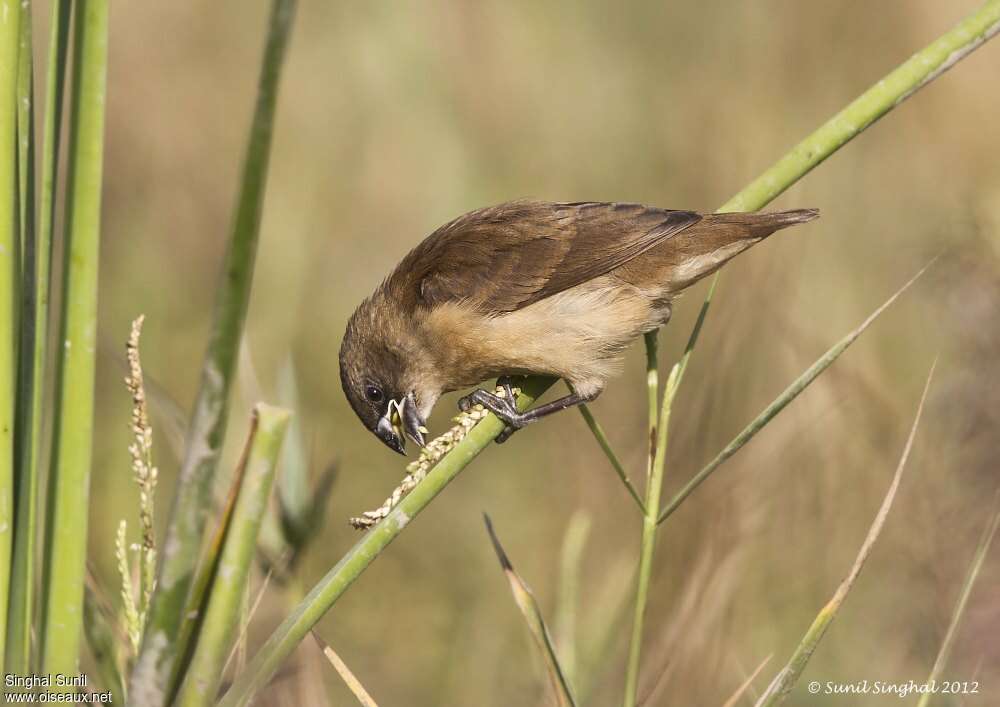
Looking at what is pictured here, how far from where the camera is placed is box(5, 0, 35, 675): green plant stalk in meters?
1.45

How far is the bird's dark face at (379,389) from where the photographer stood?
421 cm

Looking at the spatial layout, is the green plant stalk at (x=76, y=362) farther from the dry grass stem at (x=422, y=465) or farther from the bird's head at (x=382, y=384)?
the bird's head at (x=382, y=384)

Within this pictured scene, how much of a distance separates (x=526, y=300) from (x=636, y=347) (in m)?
0.65

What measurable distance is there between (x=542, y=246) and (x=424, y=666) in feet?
5.78

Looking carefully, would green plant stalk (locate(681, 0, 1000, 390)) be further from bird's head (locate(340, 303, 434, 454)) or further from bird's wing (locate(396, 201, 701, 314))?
bird's head (locate(340, 303, 434, 454))

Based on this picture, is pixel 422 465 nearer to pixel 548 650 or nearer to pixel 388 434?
pixel 548 650

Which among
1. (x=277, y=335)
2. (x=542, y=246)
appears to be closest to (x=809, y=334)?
(x=542, y=246)

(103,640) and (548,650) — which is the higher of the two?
(103,640)

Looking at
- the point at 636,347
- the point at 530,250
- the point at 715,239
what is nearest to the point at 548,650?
the point at 715,239

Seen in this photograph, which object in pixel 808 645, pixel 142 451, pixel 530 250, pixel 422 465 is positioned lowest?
pixel 808 645

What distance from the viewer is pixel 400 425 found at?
13.9ft

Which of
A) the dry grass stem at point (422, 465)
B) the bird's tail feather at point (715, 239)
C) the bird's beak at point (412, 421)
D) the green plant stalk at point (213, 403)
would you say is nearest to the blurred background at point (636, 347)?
the bird's tail feather at point (715, 239)

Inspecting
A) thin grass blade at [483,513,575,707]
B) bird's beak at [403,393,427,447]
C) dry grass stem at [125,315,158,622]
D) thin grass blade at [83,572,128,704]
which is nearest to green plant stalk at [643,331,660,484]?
thin grass blade at [483,513,575,707]

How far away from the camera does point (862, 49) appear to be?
17.0ft
